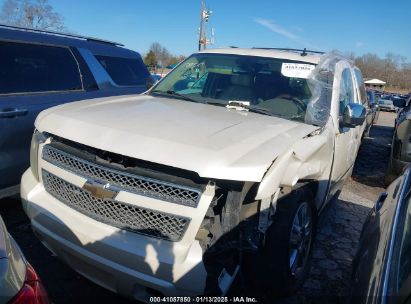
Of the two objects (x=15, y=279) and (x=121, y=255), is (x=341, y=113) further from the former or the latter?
(x=15, y=279)

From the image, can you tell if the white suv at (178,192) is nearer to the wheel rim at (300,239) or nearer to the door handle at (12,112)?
the wheel rim at (300,239)

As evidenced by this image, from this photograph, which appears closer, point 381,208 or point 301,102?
point 381,208

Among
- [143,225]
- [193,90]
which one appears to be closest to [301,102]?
[193,90]

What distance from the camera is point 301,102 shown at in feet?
11.5

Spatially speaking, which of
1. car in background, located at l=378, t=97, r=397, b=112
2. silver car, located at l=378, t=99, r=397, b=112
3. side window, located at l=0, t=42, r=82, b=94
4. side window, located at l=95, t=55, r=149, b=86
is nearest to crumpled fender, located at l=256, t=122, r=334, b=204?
side window, located at l=0, t=42, r=82, b=94

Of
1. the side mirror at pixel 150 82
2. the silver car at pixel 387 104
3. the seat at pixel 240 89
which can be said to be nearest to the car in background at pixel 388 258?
the seat at pixel 240 89

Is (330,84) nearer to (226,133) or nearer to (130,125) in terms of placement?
(226,133)

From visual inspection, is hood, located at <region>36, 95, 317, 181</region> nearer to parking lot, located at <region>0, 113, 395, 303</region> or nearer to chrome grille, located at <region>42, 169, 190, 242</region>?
chrome grille, located at <region>42, 169, 190, 242</region>

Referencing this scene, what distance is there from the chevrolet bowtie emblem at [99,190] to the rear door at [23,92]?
70.2 inches

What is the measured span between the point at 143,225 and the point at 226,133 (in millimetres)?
820

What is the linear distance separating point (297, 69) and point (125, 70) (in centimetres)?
285

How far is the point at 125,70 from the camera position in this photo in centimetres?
564

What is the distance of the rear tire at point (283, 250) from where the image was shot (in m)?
2.60

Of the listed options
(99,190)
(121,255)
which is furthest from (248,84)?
(121,255)
